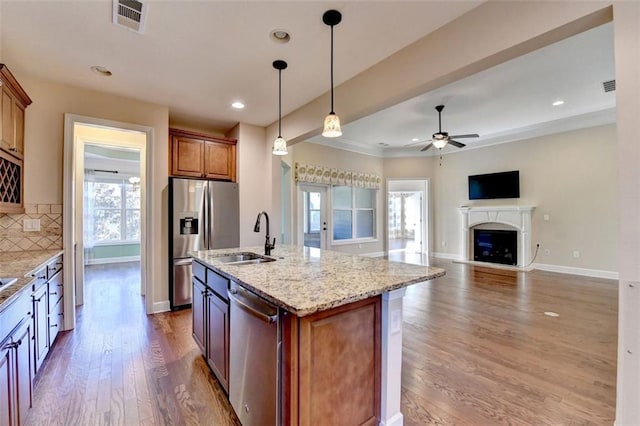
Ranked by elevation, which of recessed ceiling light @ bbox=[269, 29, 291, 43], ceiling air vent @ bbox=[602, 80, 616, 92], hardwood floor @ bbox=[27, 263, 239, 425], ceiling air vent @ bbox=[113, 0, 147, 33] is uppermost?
ceiling air vent @ bbox=[602, 80, 616, 92]

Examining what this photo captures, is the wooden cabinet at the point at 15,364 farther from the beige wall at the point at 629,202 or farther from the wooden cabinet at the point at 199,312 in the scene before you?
the beige wall at the point at 629,202

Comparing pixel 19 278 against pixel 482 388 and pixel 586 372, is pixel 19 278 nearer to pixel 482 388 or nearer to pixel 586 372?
pixel 482 388

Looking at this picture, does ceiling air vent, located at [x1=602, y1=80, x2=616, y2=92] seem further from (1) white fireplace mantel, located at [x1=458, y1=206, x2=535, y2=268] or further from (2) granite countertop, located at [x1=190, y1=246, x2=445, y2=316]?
(2) granite countertop, located at [x1=190, y1=246, x2=445, y2=316]

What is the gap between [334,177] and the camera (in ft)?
21.9

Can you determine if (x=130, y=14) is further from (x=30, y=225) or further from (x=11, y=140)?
(x=30, y=225)

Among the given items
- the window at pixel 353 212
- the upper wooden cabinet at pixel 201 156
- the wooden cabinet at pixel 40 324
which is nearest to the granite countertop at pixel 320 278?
the wooden cabinet at pixel 40 324

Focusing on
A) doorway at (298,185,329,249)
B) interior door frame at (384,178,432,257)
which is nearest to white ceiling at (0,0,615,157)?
doorway at (298,185,329,249)

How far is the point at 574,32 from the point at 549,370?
2428 mm

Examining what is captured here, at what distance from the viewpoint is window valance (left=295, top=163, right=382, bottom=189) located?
6.04m

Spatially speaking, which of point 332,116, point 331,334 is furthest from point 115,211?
point 331,334

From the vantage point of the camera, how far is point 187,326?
325 cm

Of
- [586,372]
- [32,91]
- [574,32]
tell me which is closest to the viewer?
[574,32]

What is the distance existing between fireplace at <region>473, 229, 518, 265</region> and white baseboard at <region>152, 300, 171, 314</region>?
6.68 metres

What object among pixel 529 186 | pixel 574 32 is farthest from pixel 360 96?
pixel 529 186
